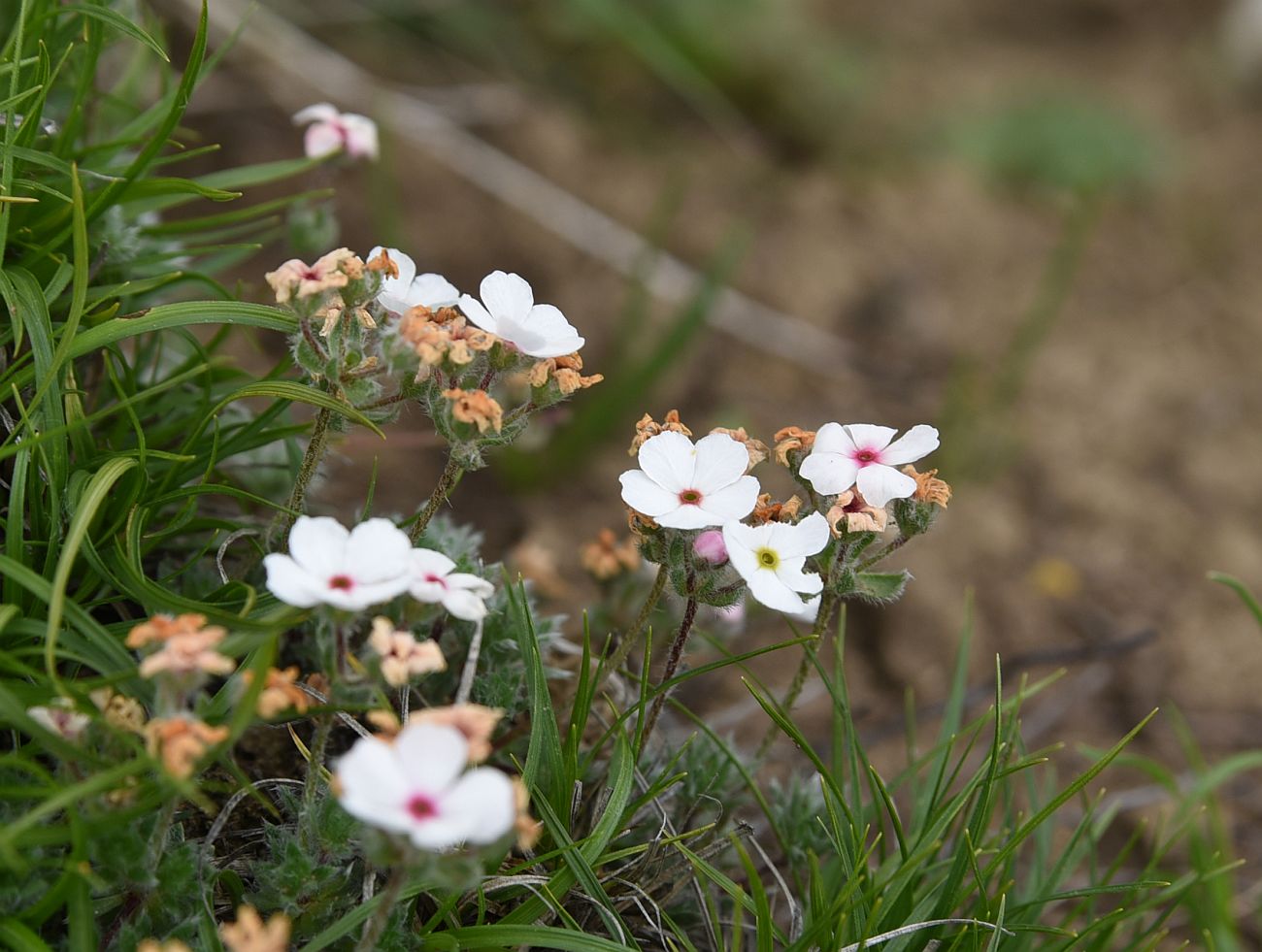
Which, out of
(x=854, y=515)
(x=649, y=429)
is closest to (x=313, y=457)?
(x=649, y=429)

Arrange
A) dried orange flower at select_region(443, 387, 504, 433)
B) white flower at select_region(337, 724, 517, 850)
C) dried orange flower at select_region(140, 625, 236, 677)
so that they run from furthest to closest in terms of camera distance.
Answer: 1. dried orange flower at select_region(443, 387, 504, 433)
2. dried orange flower at select_region(140, 625, 236, 677)
3. white flower at select_region(337, 724, 517, 850)

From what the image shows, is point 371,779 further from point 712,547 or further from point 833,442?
point 833,442

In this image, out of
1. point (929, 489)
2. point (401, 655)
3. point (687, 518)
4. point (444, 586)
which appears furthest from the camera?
point (929, 489)

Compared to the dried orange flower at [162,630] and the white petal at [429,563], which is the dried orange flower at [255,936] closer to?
the dried orange flower at [162,630]

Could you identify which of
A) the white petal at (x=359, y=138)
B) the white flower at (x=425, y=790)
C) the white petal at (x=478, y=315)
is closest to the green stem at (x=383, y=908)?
the white flower at (x=425, y=790)

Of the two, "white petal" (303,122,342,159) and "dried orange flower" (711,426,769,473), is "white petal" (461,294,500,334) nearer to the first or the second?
"dried orange flower" (711,426,769,473)

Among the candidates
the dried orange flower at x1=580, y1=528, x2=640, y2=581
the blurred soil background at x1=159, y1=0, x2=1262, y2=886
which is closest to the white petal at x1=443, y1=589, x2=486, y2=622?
the dried orange flower at x1=580, y1=528, x2=640, y2=581
